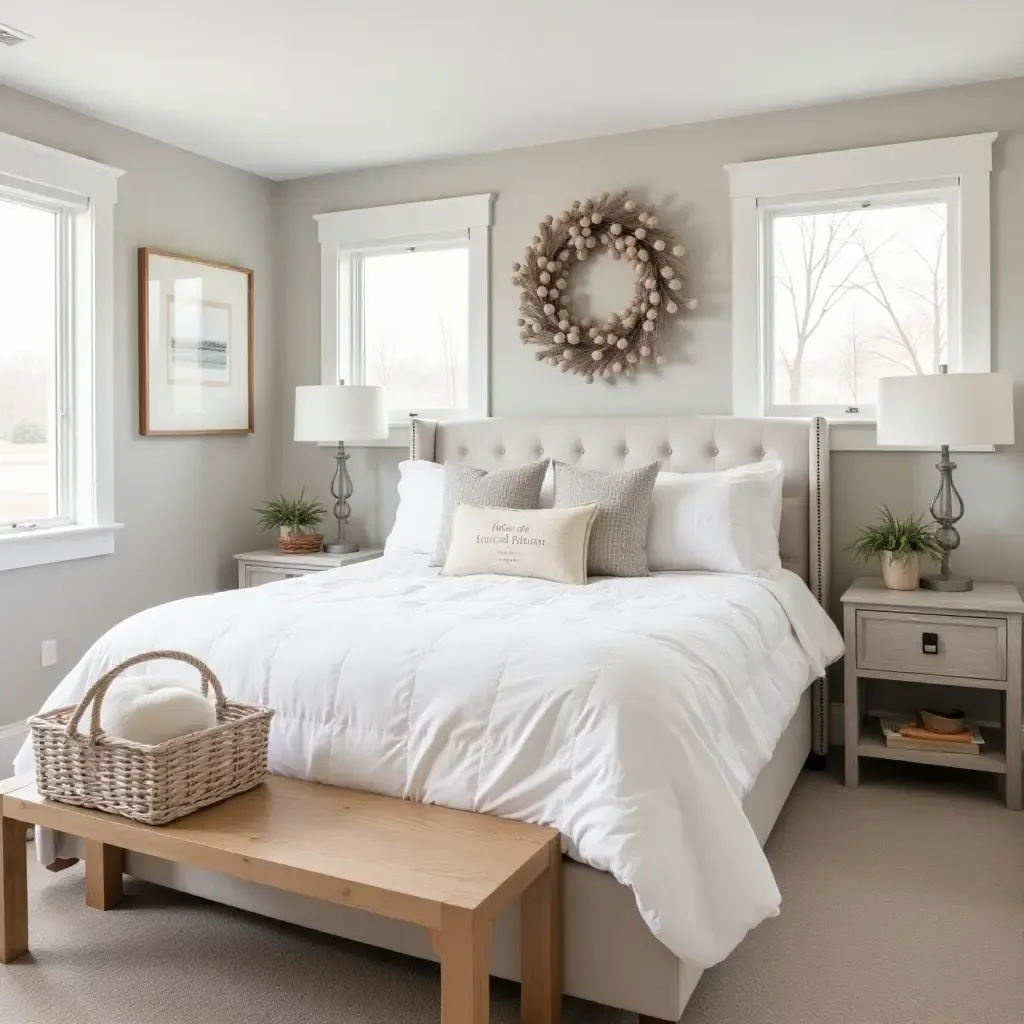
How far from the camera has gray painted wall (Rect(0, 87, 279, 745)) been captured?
3.74 metres

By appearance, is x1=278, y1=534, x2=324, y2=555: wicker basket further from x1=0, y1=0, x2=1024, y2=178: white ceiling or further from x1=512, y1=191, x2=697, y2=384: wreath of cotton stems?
x1=0, y1=0, x2=1024, y2=178: white ceiling

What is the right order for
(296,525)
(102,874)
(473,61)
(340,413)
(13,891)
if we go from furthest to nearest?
1. (296,525)
2. (340,413)
3. (473,61)
4. (102,874)
5. (13,891)

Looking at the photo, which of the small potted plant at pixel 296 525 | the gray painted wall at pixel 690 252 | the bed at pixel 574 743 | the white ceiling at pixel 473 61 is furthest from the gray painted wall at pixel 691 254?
the bed at pixel 574 743

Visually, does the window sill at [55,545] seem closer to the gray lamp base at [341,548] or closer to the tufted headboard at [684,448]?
the gray lamp base at [341,548]

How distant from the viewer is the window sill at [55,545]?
3.62 meters

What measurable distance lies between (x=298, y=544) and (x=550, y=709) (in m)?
2.71

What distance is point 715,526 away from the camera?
11.3ft

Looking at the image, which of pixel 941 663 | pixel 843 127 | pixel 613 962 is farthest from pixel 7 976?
pixel 843 127

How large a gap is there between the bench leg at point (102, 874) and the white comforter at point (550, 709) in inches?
10.9

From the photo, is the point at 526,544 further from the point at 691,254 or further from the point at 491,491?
the point at 691,254

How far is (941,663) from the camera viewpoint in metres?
3.33

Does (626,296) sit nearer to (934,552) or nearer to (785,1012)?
(934,552)

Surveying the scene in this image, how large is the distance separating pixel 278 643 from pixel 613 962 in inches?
41.8

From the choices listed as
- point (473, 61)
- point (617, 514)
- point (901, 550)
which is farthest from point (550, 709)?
point (473, 61)
